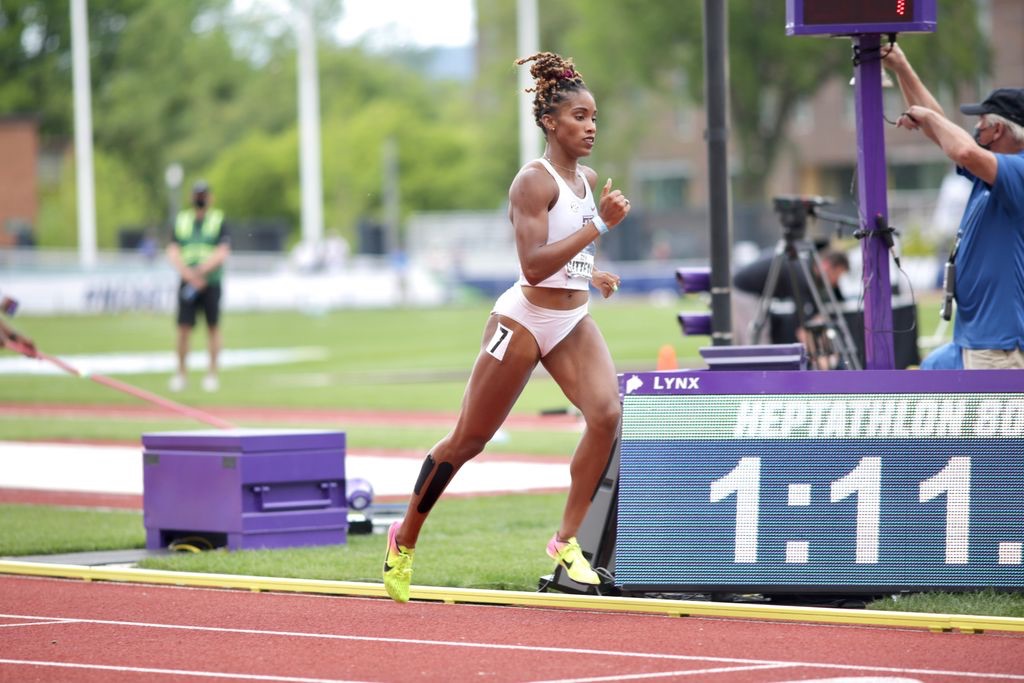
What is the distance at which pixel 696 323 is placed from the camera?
10.5 meters

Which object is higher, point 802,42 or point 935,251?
point 802,42

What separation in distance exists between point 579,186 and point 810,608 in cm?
207

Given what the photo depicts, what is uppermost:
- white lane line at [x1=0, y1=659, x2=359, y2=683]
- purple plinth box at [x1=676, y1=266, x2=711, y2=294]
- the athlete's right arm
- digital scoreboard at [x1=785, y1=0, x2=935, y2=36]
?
digital scoreboard at [x1=785, y1=0, x2=935, y2=36]

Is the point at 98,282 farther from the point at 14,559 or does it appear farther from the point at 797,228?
the point at 14,559

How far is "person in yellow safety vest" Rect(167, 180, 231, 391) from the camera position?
60.4 ft

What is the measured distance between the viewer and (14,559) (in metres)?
8.70

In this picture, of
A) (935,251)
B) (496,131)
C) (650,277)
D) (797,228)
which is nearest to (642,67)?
(650,277)

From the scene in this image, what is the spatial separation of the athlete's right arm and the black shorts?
39.6 feet

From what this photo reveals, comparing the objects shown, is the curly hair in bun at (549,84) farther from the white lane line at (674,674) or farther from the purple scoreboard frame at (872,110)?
the white lane line at (674,674)

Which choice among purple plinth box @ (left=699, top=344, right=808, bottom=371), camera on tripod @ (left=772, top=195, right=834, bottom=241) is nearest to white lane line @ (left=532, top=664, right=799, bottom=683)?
purple plinth box @ (left=699, top=344, right=808, bottom=371)

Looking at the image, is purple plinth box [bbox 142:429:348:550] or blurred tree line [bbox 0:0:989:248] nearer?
purple plinth box [bbox 142:429:348:550]

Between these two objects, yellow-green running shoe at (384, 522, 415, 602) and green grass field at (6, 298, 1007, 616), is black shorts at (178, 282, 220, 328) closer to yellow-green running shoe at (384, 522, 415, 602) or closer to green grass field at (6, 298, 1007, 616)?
green grass field at (6, 298, 1007, 616)

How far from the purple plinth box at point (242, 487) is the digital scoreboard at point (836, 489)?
8.18ft

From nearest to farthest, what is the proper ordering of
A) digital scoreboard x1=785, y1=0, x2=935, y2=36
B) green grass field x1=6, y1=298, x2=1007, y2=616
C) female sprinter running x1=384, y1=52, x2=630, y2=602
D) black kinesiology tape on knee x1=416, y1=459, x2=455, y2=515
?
female sprinter running x1=384, y1=52, x2=630, y2=602, black kinesiology tape on knee x1=416, y1=459, x2=455, y2=515, digital scoreboard x1=785, y1=0, x2=935, y2=36, green grass field x1=6, y1=298, x2=1007, y2=616
